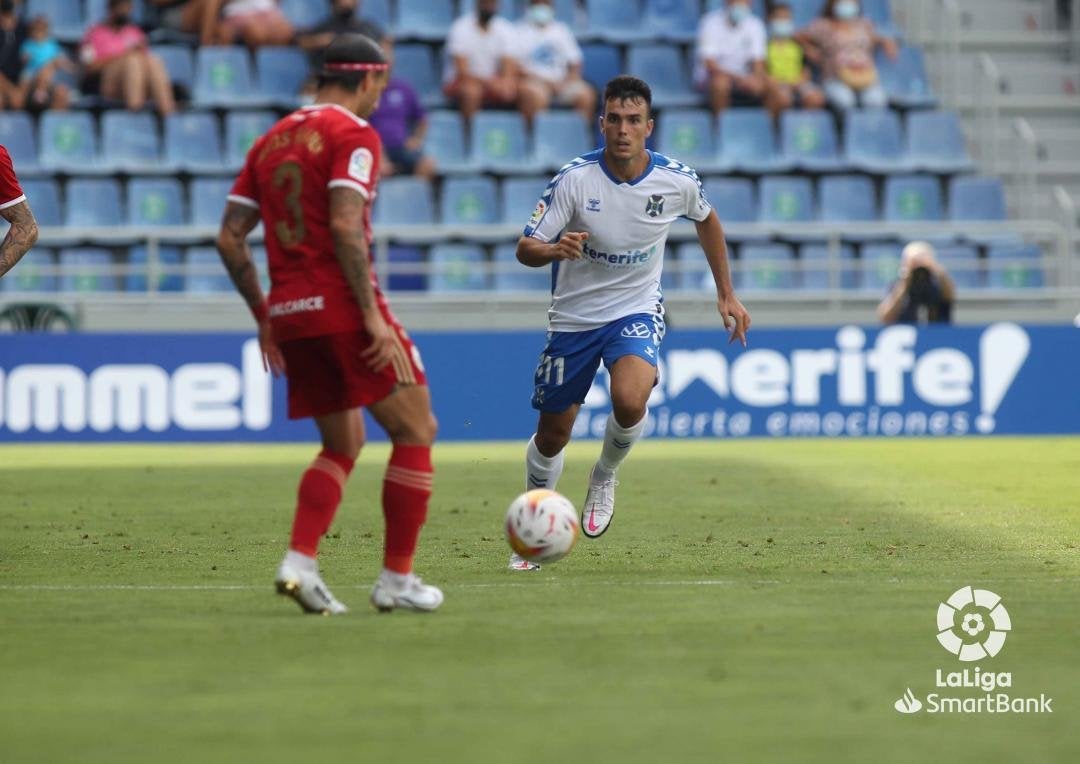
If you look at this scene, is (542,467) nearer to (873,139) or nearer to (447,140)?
(447,140)

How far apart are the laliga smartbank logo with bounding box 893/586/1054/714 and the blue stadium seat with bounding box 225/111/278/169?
15821mm

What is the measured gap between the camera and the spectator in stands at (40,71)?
21953mm

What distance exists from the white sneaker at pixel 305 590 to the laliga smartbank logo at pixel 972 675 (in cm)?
223

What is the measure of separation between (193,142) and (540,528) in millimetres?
14706

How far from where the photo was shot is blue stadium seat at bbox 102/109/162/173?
2183cm

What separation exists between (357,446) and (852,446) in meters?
11.2

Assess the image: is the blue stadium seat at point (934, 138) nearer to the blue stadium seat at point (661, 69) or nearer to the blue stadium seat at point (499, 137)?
the blue stadium seat at point (661, 69)

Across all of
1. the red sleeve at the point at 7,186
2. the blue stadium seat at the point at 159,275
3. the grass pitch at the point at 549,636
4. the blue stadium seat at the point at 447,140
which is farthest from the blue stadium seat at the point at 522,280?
the red sleeve at the point at 7,186

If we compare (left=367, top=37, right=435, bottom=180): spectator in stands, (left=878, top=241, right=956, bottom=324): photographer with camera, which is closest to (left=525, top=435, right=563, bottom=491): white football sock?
(left=878, top=241, right=956, bottom=324): photographer with camera

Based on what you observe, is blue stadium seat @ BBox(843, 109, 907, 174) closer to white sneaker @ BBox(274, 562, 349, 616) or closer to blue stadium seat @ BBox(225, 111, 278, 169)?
blue stadium seat @ BBox(225, 111, 278, 169)

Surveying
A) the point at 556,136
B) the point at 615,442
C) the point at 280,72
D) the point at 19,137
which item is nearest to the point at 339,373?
the point at 615,442

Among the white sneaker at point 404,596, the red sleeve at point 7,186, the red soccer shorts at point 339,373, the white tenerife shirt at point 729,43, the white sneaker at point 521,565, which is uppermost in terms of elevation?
the white tenerife shirt at point 729,43

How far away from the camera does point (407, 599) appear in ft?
23.6

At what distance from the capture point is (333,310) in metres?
7.06
